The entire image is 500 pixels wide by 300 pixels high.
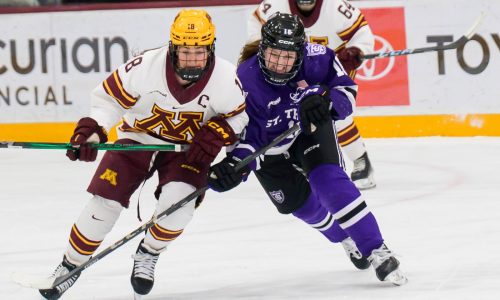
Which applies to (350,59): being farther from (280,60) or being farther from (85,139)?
(85,139)

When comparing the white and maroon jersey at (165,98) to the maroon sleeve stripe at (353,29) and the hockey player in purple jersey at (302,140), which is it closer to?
the hockey player in purple jersey at (302,140)

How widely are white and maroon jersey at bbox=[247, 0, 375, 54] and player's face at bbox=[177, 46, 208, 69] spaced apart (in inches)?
86.0

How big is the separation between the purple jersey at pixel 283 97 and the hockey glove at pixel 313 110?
0.30ft

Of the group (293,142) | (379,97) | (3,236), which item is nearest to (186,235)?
(3,236)

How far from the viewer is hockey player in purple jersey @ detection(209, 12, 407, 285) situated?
12.1 feet

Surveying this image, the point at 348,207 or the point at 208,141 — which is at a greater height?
the point at 208,141

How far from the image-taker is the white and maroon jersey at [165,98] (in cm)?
358

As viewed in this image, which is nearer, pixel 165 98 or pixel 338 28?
pixel 165 98

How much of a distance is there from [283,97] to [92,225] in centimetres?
72

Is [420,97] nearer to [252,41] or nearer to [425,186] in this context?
[425,186]

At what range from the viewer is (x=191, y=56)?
3510 mm

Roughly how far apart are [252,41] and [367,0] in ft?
9.54

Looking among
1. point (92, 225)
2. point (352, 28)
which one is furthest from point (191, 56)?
point (352, 28)

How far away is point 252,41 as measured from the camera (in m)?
4.01
